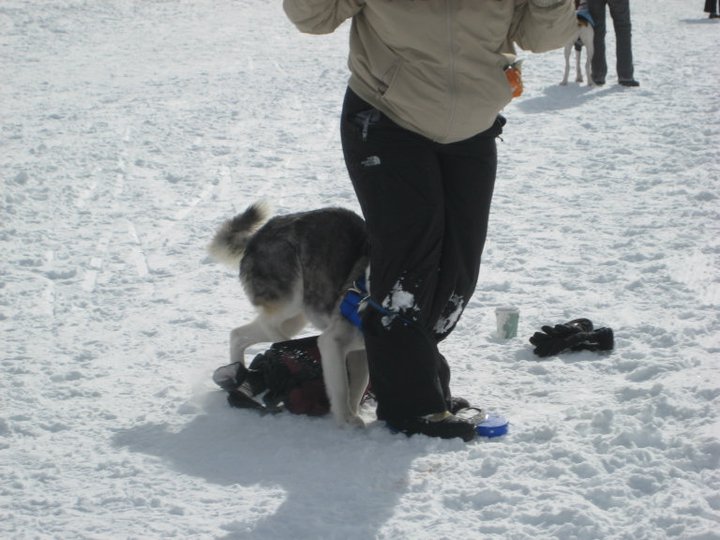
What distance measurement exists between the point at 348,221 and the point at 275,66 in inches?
363

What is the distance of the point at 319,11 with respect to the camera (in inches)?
133

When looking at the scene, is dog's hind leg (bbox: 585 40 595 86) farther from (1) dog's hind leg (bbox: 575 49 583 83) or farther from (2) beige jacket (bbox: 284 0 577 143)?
(2) beige jacket (bbox: 284 0 577 143)

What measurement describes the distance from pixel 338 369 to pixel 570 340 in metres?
1.25

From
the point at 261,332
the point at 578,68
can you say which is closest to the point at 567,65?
the point at 578,68

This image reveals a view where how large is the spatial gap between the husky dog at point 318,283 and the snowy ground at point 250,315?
0.24 meters

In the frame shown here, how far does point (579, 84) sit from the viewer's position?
12664 mm

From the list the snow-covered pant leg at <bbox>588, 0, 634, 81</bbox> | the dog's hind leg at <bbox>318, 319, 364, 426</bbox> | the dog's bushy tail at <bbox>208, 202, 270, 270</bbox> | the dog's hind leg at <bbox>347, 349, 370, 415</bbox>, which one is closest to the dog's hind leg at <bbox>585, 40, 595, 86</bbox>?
the snow-covered pant leg at <bbox>588, 0, 634, 81</bbox>

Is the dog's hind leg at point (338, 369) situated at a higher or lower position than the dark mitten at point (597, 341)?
higher

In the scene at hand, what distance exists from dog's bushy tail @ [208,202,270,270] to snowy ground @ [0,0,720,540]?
1.92ft

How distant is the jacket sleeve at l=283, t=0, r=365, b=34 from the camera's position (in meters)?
3.37

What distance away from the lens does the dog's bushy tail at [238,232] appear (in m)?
4.35

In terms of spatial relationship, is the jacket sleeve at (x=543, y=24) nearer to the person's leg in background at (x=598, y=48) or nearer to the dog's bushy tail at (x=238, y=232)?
the dog's bushy tail at (x=238, y=232)

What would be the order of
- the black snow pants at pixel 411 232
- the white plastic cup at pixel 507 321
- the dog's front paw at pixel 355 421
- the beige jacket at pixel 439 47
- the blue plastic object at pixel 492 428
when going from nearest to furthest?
the beige jacket at pixel 439 47
the black snow pants at pixel 411 232
the blue plastic object at pixel 492 428
the dog's front paw at pixel 355 421
the white plastic cup at pixel 507 321

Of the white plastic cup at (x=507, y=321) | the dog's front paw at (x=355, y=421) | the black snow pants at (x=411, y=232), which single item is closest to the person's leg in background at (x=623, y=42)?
the white plastic cup at (x=507, y=321)
